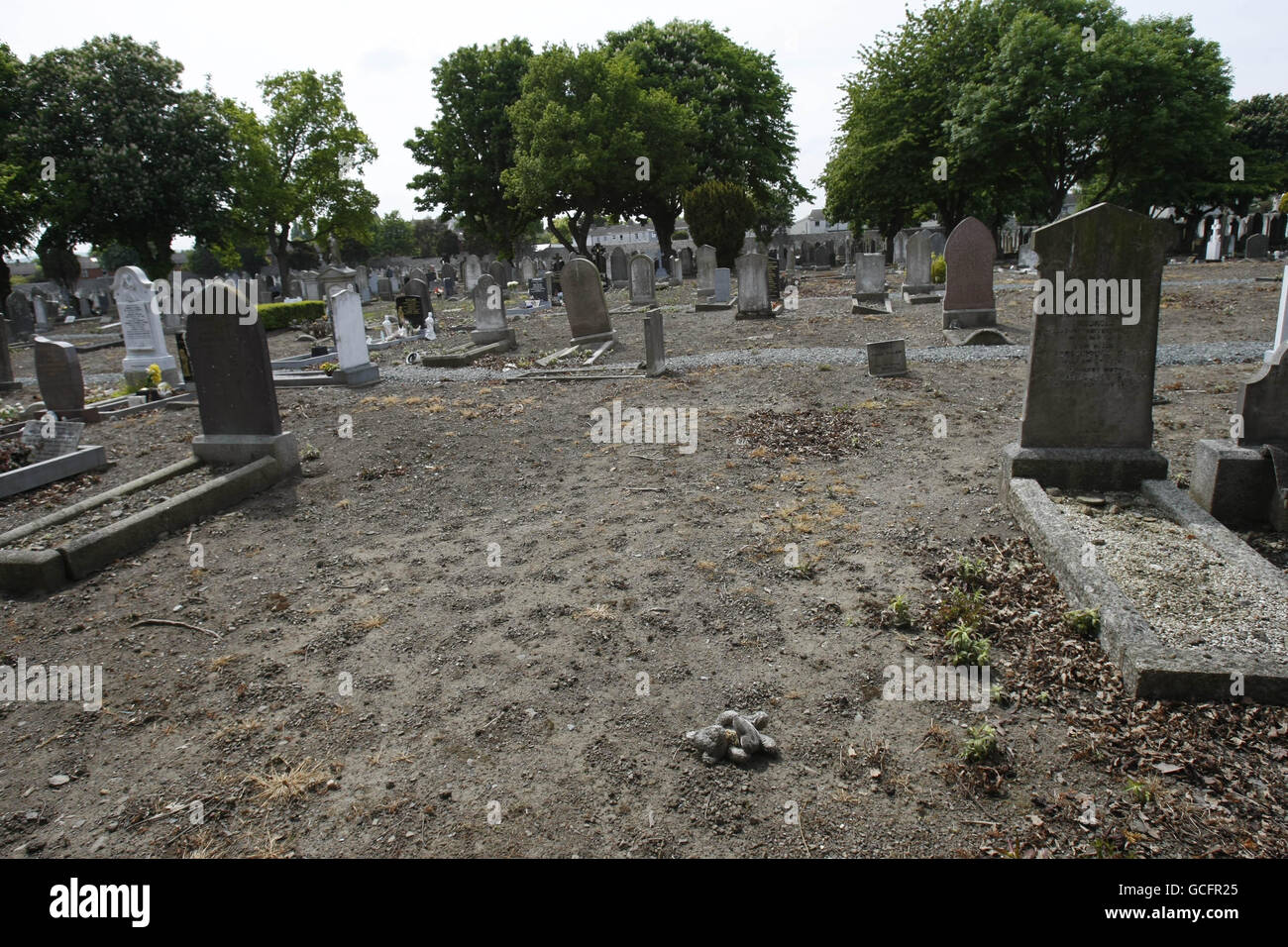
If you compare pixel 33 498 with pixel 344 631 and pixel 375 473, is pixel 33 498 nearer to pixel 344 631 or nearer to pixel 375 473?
pixel 375 473

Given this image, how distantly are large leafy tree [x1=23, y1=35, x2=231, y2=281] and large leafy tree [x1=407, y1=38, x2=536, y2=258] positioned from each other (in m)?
12.1

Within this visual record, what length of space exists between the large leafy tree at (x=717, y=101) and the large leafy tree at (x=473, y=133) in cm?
641

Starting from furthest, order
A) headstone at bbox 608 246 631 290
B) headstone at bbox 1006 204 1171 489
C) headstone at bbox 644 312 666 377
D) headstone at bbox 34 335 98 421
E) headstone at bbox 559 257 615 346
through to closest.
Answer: headstone at bbox 608 246 631 290
headstone at bbox 559 257 615 346
headstone at bbox 644 312 666 377
headstone at bbox 34 335 98 421
headstone at bbox 1006 204 1171 489

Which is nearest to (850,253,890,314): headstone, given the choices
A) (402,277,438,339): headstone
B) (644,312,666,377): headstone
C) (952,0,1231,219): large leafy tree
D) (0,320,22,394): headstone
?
(644,312,666,377): headstone

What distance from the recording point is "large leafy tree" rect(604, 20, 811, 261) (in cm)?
3991

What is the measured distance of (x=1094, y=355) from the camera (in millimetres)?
5793

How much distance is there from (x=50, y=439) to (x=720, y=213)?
83.4 ft

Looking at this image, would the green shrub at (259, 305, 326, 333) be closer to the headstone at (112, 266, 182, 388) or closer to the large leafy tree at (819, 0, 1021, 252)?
the headstone at (112, 266, 182, 388)

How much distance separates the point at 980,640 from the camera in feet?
13.1

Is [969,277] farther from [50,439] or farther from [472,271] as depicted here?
[472,271]

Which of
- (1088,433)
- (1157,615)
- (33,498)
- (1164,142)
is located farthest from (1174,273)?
(33,498)

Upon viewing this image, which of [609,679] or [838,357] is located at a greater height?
[838,357]

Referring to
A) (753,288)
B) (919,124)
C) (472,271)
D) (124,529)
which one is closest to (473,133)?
(472,271)
